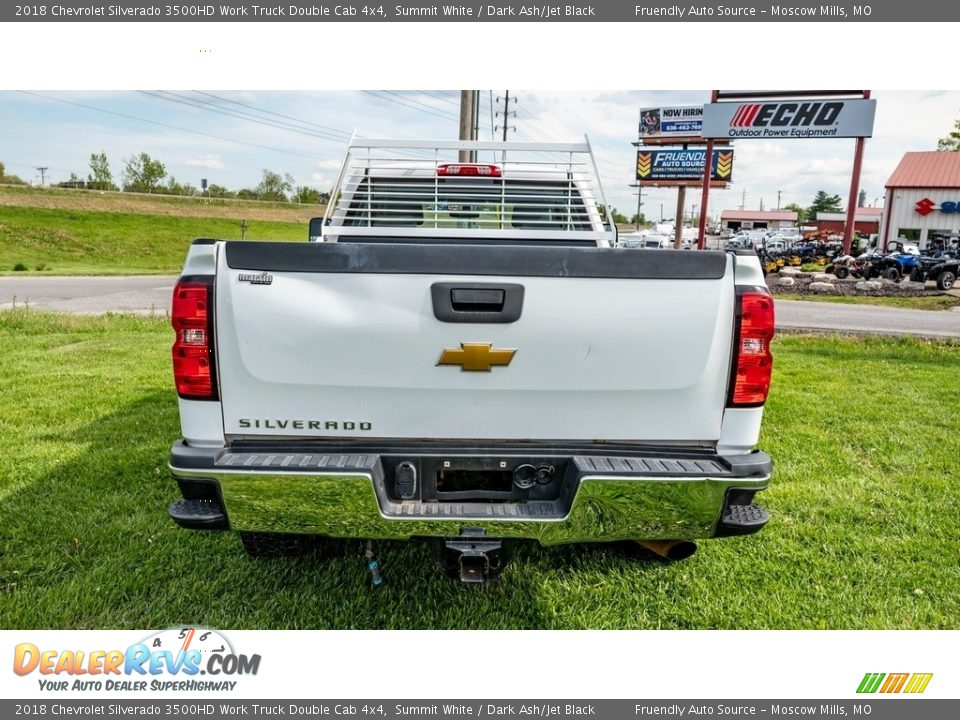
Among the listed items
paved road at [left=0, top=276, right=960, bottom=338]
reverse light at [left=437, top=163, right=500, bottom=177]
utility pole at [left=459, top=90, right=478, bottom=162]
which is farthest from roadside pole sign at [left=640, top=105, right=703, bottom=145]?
reverse light at [left=437, top=163, right=500, bottom=177]

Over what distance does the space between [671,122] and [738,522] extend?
45947 mm

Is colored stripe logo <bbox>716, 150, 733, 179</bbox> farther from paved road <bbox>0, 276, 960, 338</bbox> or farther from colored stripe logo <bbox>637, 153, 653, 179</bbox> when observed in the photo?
paved road <bbox>0, 276, 960, 338</bbox>

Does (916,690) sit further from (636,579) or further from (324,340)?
(324,340)

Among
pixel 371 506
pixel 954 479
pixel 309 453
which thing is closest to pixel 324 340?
pixel 309 453

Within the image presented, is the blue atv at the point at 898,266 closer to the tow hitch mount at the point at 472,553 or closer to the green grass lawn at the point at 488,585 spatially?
the green grass lawn at the point at 488,585

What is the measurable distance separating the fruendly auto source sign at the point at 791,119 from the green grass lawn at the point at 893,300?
6549 millimetres

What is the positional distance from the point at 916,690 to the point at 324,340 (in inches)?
110

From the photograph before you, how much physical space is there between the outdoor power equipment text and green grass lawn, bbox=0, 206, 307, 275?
2858 cm

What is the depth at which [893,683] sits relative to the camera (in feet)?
9.02

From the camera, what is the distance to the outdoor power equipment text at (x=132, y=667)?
2.65 metres

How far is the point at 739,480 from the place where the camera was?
2.48 metres

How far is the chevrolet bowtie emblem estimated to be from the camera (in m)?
2.48

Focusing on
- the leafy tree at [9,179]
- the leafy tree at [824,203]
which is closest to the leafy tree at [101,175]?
the leafy tree at [9,179]

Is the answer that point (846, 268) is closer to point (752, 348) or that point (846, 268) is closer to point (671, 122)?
point (671, 122)
